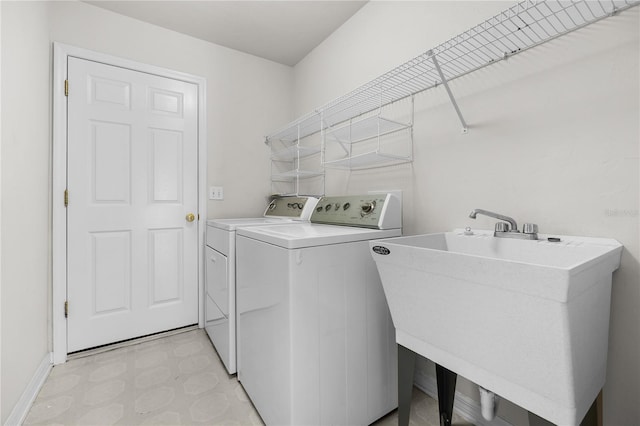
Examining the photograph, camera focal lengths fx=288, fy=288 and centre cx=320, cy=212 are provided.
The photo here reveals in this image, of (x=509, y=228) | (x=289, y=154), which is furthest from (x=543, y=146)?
(x=289, y=154)

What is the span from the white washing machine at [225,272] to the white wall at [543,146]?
831 millimetres

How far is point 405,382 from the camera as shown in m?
1.10

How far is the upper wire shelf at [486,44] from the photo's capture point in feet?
3.05

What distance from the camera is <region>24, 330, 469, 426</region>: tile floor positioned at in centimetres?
135

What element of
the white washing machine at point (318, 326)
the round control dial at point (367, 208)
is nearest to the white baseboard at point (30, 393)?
the white washing machine at point (318, 326)

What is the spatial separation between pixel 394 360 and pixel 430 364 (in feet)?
0.93

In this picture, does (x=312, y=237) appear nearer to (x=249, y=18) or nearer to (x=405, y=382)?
(x=405, y=382)

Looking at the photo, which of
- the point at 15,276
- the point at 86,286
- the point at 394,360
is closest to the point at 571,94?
the point at 394,360

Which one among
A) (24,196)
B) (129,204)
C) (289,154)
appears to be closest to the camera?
(24,196)

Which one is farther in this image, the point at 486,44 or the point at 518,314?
the point at 486,44

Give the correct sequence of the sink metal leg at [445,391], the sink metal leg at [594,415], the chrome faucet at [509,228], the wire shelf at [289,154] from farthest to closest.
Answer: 1. the wire shelf at [289,154]
2. the sink metal leg at [445,391]
3. the chrome faucet at [509,228]
4. the sink metal leg at [594,415]

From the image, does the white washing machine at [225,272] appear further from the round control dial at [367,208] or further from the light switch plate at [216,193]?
the round control dial at [367,208]

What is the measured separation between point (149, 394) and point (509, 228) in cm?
192

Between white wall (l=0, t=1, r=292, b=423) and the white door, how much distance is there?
0.14 m
